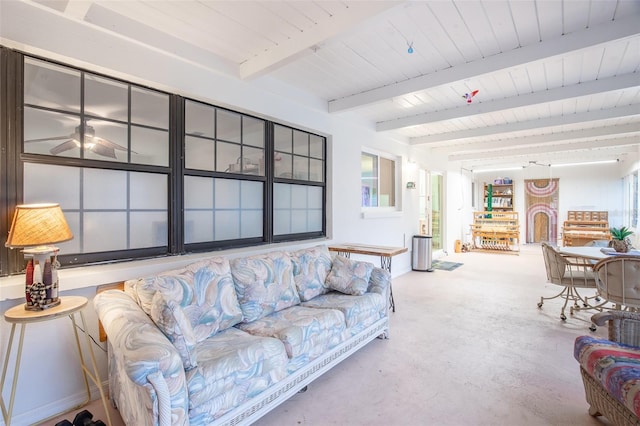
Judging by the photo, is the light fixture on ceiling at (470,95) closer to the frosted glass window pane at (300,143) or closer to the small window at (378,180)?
the small window at (378,180)

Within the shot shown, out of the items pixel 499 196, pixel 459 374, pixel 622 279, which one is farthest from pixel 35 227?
pixel 499 196

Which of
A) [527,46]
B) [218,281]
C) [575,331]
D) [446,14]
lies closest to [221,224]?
[218,281]

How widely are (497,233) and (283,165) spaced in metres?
7.31

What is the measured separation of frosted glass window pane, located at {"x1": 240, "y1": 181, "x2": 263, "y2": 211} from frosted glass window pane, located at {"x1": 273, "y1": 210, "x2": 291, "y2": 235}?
0.28m

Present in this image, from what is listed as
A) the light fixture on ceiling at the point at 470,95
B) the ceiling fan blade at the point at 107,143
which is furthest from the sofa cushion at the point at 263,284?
the light fixture on ceiling at the point at 470,95

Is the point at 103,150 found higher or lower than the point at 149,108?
lower

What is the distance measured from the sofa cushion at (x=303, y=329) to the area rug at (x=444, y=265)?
14.8ft

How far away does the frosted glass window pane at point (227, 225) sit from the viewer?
117 inches

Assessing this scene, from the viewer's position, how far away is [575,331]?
3125 mm

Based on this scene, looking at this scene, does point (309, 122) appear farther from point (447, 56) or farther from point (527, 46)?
point (527, 46)

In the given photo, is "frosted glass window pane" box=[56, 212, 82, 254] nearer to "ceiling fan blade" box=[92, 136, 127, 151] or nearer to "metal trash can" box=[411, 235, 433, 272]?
"ceiling fan blade" box=[92, 136, 127, 151]

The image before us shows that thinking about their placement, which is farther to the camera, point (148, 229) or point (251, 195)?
point (251, 195)

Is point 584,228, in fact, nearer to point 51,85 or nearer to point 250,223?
point 250,223

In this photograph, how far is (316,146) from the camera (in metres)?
4.08
